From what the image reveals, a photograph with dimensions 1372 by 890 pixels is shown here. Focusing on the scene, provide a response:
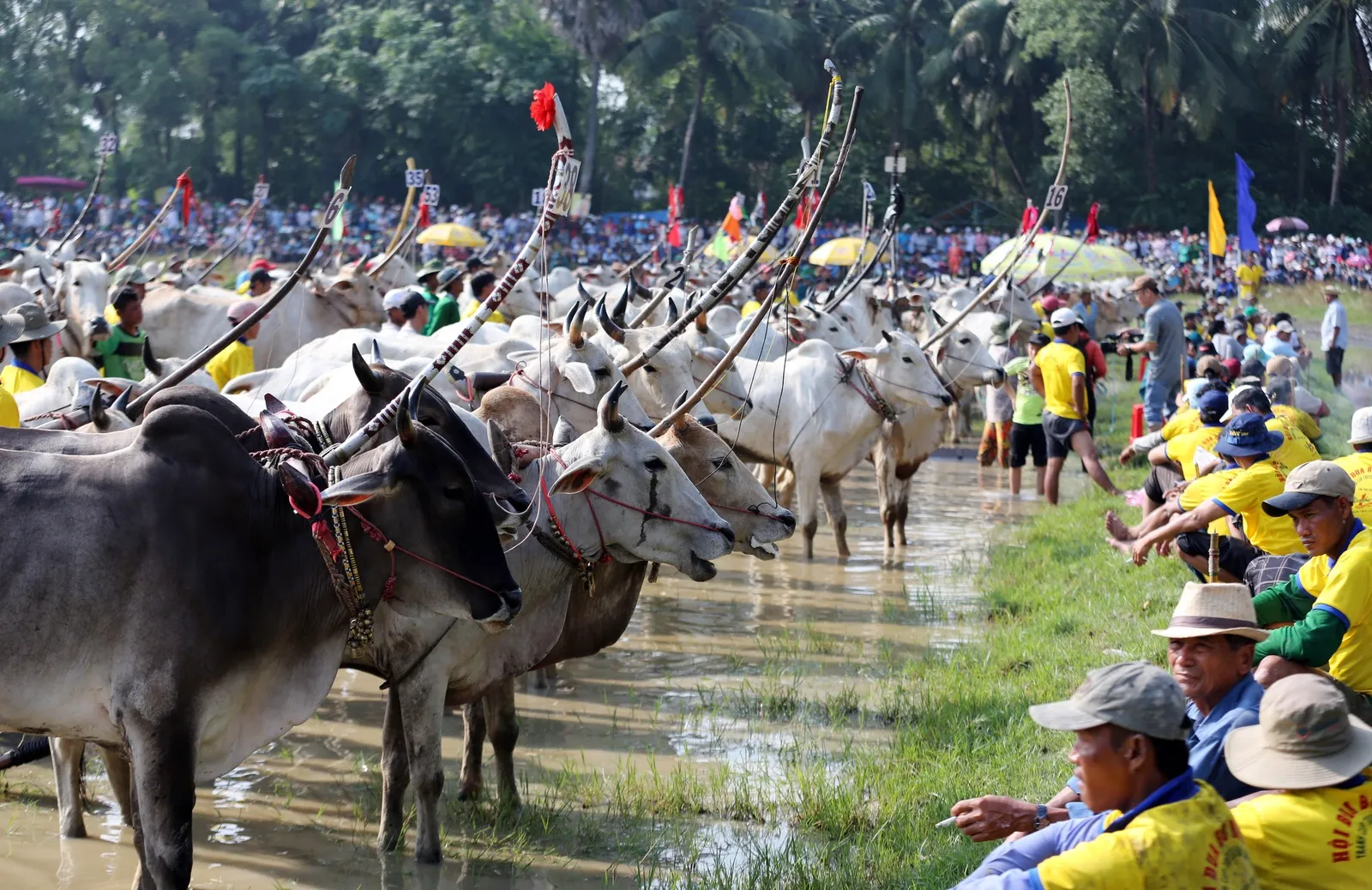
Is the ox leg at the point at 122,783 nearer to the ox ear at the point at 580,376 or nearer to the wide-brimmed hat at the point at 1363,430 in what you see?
the ox ear at the point at 580,376

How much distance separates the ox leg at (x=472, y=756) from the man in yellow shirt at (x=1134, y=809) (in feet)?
10.9

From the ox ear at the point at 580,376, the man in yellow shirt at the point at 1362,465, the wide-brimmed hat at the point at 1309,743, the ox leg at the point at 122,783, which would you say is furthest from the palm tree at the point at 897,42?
the wide-brimmed hat at the point at 1309,743

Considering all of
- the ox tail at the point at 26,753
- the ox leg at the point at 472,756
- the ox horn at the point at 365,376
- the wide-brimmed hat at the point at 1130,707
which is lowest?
the ox leg at the point at 472,756

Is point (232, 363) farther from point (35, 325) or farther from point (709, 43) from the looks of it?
point (709, 43)

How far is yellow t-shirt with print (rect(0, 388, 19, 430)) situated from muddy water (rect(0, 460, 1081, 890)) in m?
1.59

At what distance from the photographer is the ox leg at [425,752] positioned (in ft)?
18.6

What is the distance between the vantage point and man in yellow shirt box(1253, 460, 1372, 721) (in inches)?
204

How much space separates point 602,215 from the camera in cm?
4788

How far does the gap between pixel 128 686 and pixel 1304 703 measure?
320 centimetres

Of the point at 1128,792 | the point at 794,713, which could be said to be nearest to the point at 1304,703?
the point at 1128,792

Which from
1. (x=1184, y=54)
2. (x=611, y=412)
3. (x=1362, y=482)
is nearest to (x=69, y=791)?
(x=611, y=412)

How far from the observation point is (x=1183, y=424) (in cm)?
976

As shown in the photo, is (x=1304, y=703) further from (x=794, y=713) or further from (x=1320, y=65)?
(x=1320, y=65)

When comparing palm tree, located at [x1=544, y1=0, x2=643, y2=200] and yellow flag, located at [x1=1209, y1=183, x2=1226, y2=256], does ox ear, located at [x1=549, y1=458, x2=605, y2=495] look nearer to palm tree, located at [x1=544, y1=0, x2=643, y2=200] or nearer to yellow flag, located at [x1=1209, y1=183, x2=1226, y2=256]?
yellow flag, located at [x1=1209, y1=183, x2=1226, y2=256]
